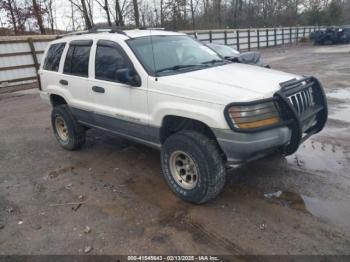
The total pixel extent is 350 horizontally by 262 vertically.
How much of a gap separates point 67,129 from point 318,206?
4.02 metres

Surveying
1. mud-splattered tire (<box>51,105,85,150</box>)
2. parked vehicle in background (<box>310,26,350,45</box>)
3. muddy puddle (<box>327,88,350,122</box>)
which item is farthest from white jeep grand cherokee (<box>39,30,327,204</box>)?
parked vehicle in background (<box>310,26,350,45</box>)

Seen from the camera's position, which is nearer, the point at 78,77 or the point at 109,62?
the point at 109,62

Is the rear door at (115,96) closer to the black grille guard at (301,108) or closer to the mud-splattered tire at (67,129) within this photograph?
the mud-splattered tire at (67,129)

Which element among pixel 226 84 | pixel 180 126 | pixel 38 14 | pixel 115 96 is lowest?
pixel 180 126

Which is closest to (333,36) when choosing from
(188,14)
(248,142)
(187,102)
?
(188,14)

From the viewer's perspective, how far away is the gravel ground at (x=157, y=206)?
317cm

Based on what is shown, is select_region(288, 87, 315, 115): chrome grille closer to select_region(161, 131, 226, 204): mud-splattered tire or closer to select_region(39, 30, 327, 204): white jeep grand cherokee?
select_region(39, 30, 327, 204): white jeep grand cherokee

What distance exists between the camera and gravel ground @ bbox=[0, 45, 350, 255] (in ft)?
10.4

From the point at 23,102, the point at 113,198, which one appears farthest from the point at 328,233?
the point at 23,102

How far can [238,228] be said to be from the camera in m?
3.34

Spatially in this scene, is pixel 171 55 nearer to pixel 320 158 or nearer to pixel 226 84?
pixel 226 84

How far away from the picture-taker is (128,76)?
396 cm

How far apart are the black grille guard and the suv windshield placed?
1173mm

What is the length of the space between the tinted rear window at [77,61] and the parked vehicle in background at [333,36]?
3278cm
